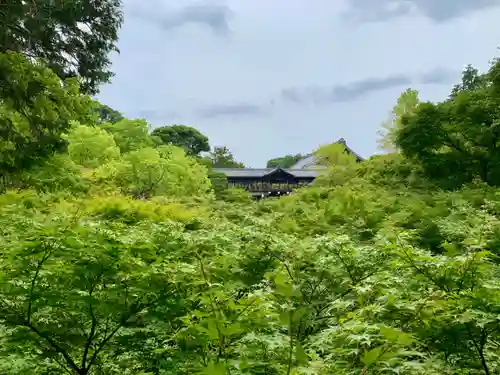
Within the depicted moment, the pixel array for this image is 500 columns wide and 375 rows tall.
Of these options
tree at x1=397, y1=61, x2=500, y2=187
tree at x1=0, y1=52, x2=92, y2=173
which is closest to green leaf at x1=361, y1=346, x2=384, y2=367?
tree at x1=0, y1=52, x2=92, y2=173

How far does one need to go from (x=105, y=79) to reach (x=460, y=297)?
44.7 ft

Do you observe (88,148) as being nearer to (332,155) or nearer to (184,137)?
(332,155)

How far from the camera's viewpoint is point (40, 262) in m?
2.34

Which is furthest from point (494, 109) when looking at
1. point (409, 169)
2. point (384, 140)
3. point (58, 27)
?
point (384, 140)

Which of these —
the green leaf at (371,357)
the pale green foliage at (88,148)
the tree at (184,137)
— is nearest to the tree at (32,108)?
the green leaf at (371,357)

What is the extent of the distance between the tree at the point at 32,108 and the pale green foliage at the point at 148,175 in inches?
379

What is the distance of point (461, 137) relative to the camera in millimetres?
10422

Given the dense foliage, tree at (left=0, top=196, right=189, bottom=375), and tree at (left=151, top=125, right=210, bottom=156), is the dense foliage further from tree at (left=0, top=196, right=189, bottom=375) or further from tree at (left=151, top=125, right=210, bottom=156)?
tree at (left=151, top=125, right=210, bottom=156)

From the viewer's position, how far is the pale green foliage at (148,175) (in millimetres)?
15797

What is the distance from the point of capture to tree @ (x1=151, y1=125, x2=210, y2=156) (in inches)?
1402

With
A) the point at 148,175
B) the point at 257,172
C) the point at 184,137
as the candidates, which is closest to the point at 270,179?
the point at 257,172

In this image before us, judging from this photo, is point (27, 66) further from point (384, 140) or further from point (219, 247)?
point (384, 140)

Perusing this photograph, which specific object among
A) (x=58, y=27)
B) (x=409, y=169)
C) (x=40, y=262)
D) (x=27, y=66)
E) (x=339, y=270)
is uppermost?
(x=58, y=27)

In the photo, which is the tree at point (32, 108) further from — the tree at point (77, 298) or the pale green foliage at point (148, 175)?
the pale green foliage at point (148, 175)
